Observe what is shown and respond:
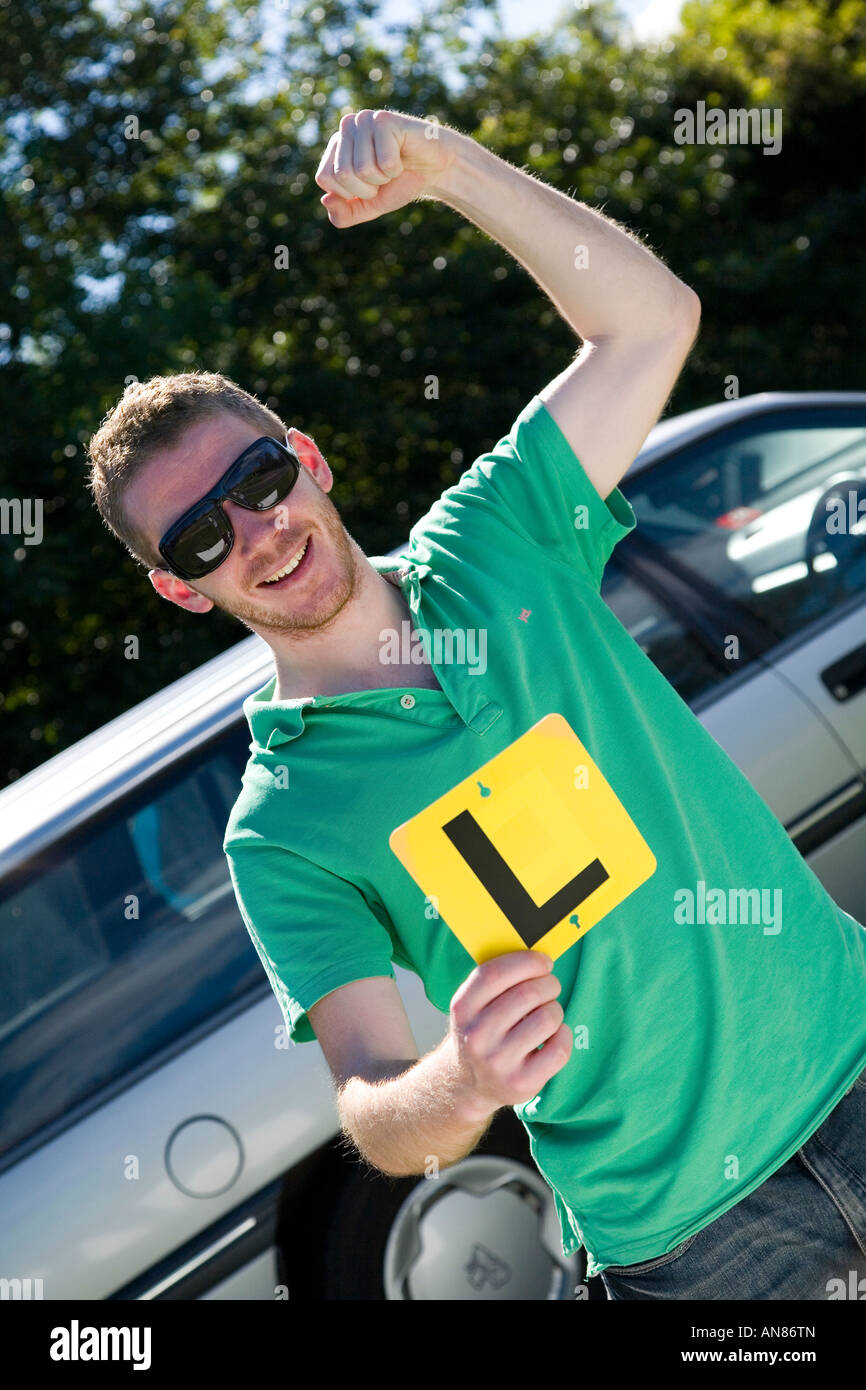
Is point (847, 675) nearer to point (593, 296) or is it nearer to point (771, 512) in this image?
point (771, 512)

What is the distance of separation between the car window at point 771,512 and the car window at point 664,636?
0.43ft

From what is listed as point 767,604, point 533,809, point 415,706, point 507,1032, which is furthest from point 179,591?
point 767,604

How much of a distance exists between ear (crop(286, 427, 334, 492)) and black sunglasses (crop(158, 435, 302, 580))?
0.34ft

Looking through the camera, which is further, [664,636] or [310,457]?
[664,636]

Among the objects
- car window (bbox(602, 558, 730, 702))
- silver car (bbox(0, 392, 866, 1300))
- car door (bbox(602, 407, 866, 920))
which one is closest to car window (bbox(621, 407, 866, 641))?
car door (bbox(602, 407, 866, 920))

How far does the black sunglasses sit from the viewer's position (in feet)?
5.79

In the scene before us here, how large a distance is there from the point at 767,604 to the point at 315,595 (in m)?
1.85

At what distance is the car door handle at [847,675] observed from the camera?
3.15 meters

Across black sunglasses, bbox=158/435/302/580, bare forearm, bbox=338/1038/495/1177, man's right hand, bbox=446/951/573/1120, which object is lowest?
bare forearm, bbox=338/1038/495/1177

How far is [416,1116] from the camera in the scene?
54.9 inches

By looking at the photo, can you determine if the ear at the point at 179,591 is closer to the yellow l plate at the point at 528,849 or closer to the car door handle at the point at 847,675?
the yellow l plate at the point at 528,849

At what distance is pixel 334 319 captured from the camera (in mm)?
9070

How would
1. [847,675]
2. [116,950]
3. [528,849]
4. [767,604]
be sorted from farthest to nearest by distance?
1. [767,604]
2. [847,675]
3. [116,950]
4. [528,849]

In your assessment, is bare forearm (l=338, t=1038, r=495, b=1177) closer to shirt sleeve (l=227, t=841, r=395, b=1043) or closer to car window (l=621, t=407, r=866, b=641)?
shirt sleeve (l=227, t=841, r=395, b=1043)
